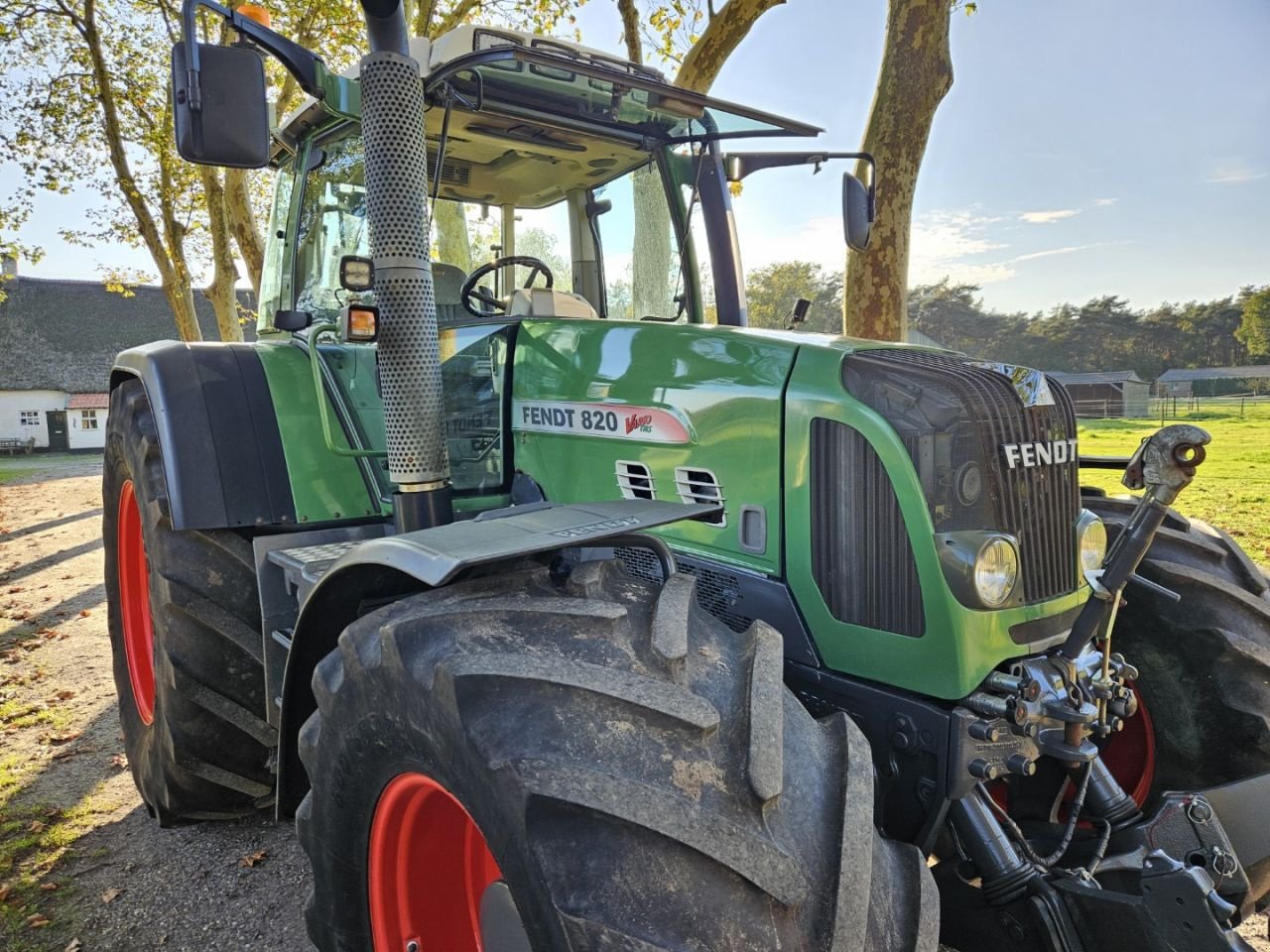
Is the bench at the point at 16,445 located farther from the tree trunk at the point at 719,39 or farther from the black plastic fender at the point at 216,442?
the black plastic fender at the point at 216,442

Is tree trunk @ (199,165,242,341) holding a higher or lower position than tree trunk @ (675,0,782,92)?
lower

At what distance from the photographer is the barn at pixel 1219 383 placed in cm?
2428

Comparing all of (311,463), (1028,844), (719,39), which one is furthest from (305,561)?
(719,39)

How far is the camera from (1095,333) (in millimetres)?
49406

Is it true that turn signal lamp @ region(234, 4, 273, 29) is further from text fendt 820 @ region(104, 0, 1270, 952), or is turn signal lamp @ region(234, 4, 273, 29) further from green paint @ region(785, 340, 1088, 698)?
green paint @ region(785, 340, 1088, 698)

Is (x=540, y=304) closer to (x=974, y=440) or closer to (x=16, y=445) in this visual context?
(x=974, y=440)

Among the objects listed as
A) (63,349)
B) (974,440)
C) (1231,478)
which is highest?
(63,349)

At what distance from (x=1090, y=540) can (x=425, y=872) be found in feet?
5.71

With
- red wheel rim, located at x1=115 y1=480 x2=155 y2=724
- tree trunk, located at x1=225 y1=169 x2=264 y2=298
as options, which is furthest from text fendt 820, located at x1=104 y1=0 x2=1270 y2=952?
tree trunk, located at x1=225 y1=169 x2=264 y2=298

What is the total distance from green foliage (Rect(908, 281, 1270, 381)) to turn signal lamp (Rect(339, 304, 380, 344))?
40.4 m

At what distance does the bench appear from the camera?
3478cm

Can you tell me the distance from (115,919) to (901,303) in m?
5.47

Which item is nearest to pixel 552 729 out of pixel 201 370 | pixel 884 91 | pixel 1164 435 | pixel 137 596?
pixel 1164 435

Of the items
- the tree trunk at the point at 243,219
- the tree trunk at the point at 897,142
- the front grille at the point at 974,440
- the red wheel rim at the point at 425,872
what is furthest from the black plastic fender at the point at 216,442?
the tree trunk at the point at 243,219
